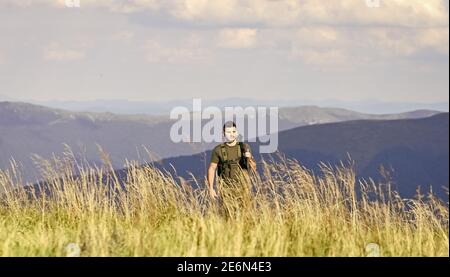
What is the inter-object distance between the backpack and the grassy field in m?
0.30

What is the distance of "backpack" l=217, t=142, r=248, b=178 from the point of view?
10039mm

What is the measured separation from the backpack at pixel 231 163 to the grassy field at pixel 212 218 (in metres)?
0.30

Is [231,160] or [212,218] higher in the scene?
[231,160]

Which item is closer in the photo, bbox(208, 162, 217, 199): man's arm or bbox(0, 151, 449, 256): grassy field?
bbox(0, 151, 449, 256): grassy field

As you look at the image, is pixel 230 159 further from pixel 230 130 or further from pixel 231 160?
pixel 230 130

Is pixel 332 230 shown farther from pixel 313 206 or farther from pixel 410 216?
pixel 410 216

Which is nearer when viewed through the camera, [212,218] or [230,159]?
[212,218]

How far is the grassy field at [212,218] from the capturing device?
7.69m

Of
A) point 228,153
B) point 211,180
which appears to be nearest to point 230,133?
point 228,153

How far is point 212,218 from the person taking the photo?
861cm

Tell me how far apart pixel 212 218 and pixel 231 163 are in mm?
1560

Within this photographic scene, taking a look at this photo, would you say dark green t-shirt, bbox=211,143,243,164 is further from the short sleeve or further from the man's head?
the man's head

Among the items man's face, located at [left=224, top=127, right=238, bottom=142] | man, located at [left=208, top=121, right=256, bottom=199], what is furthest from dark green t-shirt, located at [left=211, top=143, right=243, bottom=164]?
man's face, located at [left=224, top=127, right=238, bottom=142]
